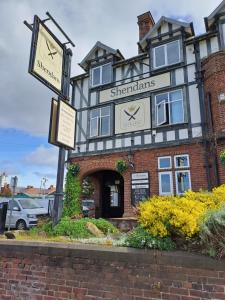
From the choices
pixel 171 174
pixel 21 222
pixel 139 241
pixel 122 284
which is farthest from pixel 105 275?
pixel 21 222

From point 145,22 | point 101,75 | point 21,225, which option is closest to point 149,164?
point 101,75

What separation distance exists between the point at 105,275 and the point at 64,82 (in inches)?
188

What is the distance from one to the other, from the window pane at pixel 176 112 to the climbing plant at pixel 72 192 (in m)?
5.45

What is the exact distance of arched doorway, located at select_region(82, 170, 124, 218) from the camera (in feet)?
48.9

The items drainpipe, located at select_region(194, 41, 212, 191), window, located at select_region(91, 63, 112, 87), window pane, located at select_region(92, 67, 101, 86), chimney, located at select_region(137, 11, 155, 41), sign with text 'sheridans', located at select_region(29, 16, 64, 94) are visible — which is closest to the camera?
sign with text 'sheridans', located at select_region(29, 16, 64, 94)

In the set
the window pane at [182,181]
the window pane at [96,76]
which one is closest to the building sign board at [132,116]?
A: the window pane at [96,76]

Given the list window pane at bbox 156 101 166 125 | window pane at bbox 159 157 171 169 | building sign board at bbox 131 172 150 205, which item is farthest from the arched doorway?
window pane at bbox 156 101 166 125

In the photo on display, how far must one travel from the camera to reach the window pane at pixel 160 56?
13.6 metres

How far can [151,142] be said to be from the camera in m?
12.7

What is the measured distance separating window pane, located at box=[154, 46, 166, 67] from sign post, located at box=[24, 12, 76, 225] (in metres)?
7.61

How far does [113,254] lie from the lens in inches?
143

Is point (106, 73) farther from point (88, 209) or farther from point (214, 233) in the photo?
point (214, 233)

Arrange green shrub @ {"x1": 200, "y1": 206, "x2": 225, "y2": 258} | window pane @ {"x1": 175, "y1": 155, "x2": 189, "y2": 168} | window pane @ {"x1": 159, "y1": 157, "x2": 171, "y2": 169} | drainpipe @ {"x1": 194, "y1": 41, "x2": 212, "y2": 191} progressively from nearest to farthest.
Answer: green shrub @ {"x1": 200, "y1": 206, "x2": 225, "y2": 258}
drainpipe @ {"x1": 194, "y1": 41, "x2": 212, "y2": 191}
window pane @ {"x1": 175, "y1": 155, "x2": 189, "y2": 168}
window pane @ {"x1": 159, "y1": 157, "x2": 171, "y2": 169}

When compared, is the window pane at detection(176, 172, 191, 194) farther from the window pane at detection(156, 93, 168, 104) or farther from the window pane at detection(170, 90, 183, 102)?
the window pane at detection(156, 93, 168, 104)
